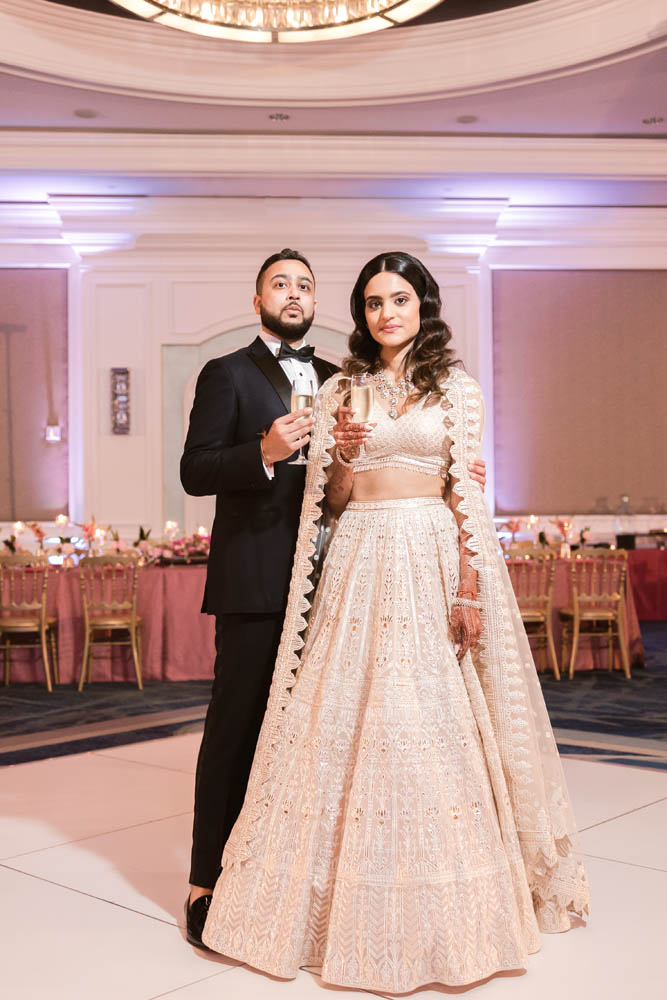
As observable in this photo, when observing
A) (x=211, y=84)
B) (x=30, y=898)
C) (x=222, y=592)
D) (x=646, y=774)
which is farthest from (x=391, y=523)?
(x=211, y=84)

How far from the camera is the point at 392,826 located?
2367 millimetres

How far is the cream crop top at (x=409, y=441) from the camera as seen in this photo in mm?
2639

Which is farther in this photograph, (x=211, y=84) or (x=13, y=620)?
(x=211, y=84)

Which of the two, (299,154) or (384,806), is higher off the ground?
(299,154)

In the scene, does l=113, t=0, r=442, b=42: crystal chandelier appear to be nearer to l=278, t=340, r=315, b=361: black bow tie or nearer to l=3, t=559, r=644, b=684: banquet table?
l=3, t=559, r=644, b=684: banquet table

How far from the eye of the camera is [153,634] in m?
7.56

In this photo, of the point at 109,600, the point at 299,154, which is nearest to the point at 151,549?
the point at 109,600

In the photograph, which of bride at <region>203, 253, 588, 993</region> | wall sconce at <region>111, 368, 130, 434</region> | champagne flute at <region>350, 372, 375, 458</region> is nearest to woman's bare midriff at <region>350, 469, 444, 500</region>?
bride at <region>203, 253, 588, 993</region>

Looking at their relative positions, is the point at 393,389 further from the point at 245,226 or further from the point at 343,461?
the point at 245,226

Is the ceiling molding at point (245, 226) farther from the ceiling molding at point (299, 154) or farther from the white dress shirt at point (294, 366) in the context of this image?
the white dress shirt at point (294, 366)

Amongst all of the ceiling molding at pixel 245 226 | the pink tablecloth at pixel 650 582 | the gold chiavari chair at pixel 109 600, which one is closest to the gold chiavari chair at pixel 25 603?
the gold chiavari chair at pixel 109 600

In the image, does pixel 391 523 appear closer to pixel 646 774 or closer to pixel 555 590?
pixel 646 774

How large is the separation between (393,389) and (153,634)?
5.23 m

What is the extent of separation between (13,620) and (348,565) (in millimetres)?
5323
